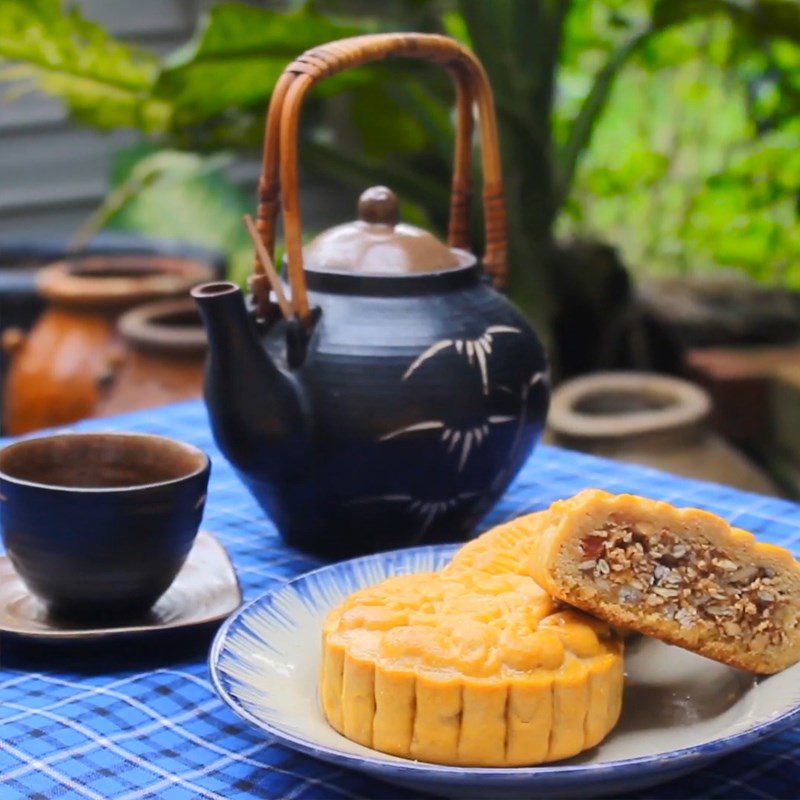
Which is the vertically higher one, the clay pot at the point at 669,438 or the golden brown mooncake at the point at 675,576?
the golden brown mooncake at the point at 675,576

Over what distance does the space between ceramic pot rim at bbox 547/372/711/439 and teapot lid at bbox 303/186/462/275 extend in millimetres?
993

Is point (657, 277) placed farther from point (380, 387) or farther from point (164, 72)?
point (380, 387)

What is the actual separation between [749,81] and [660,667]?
7.33ft

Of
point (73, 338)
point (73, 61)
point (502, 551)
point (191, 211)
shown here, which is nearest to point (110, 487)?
point (502, 551)

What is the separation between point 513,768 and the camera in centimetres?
72

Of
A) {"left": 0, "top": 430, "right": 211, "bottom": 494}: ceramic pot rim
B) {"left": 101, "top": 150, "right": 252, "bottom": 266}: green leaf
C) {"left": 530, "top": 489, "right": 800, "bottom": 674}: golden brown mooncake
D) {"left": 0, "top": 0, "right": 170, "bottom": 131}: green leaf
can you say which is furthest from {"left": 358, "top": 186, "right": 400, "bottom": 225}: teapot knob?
{"left": 101, "top": 150, "right": 252, "bottom": 266}: green leaf

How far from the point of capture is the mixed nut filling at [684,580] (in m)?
0.79

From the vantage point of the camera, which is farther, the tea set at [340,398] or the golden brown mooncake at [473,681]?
the tea set at [340,398]

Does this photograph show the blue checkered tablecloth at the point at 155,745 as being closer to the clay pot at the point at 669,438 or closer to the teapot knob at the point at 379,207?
the teapot knob at the point at 379,207

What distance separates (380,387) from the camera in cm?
112

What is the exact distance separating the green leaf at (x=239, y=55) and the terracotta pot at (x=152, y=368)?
0.46m

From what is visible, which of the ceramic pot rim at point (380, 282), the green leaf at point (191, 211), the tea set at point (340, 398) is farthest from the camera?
the green leaf at point (191, 211)

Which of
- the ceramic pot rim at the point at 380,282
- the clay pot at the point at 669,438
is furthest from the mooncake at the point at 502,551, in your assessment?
the clay pot at the point at 669,438

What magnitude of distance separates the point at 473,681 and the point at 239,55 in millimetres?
1695
